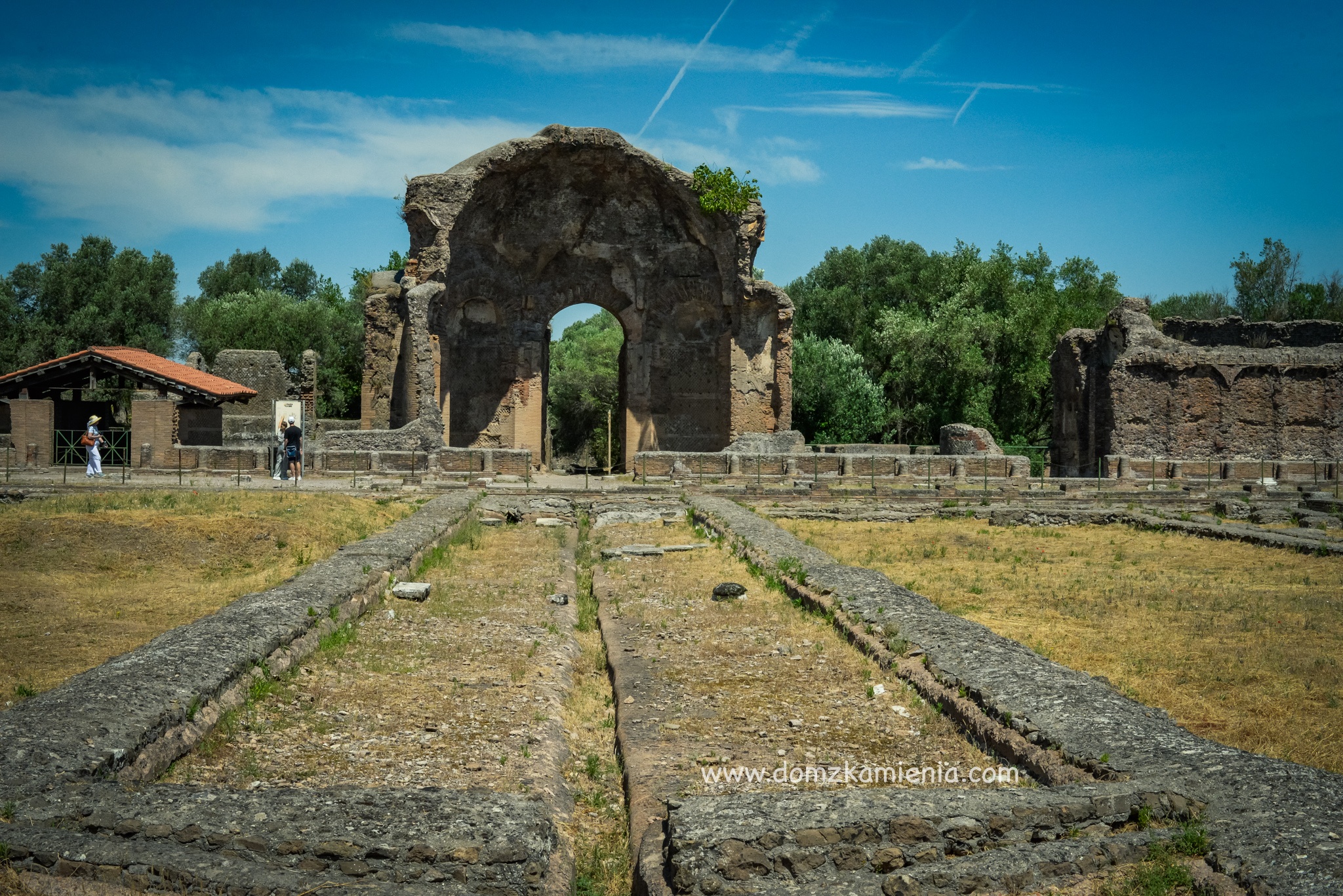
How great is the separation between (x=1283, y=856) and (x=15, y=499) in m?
20.4

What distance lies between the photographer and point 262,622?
300 inches

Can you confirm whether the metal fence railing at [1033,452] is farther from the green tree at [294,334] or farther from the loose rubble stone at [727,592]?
the green tree at [294,334]

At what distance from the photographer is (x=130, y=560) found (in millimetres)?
12328

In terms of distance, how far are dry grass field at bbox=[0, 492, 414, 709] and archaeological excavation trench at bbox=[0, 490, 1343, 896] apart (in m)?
1.28

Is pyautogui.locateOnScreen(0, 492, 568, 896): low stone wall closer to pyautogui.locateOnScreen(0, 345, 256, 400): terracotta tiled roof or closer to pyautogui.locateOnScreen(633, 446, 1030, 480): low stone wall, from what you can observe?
pyautogui.locateOnScreen(633, 446, 1030, 480): low stone wall

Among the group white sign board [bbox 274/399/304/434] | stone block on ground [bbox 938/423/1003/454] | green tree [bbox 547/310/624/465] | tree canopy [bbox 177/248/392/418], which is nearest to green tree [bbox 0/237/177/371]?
tree canopy [bbox 177/248/392/418]

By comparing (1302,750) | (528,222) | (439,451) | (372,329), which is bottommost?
(1302,750)

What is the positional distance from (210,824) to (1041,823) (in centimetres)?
343

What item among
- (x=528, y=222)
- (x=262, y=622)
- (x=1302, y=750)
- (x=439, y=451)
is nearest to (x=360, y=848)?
(x=262, y=622)

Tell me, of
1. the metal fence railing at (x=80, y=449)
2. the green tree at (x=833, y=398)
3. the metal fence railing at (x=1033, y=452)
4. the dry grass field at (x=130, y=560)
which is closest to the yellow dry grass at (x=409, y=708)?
the dry grass field at (x=130, y=560)

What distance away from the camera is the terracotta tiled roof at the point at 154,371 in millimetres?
25281

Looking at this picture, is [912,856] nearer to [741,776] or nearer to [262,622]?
[741,776]

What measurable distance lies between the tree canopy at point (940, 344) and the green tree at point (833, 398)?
0.05m

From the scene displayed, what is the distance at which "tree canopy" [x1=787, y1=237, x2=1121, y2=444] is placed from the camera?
39406 millimetres
